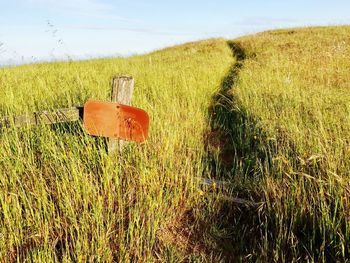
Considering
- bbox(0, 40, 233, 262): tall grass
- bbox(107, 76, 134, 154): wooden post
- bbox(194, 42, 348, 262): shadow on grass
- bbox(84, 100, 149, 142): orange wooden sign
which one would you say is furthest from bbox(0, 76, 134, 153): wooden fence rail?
bbox(194, 42, 348, 262): shadow on grass

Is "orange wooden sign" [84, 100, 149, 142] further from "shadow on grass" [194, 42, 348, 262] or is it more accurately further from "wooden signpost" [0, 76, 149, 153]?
"shadow on grass" [194, 42, 348, 262]

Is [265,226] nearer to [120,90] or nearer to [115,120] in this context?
[115,120]

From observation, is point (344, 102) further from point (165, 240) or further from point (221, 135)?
point (165, 240)

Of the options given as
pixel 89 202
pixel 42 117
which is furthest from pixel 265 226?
pixel 42 117

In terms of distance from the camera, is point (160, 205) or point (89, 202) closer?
point (89, 202)

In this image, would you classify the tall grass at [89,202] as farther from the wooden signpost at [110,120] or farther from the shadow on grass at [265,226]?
the shadow on grass at [265,226]

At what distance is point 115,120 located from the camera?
125 inches

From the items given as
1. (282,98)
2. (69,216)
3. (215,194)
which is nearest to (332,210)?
(215,194)

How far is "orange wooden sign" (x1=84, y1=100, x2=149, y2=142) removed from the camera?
10.3 ft

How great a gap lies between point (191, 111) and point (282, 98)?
1460 mm

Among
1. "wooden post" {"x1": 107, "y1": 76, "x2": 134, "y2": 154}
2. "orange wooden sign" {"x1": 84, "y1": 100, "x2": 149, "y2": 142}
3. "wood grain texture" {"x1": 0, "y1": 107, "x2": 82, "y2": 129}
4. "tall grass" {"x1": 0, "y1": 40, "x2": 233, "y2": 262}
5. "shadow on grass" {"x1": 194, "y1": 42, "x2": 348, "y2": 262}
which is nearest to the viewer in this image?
"tall grass" {"x1": 0, "y1": 40, "x2": 233, "y2": 262}

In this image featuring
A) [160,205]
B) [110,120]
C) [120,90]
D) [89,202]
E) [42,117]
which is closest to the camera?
[89,202]

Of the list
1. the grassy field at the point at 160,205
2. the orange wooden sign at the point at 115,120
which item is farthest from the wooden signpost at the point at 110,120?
the grassy field at the point at 160,205

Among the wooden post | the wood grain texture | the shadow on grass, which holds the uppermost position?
the wooden post
